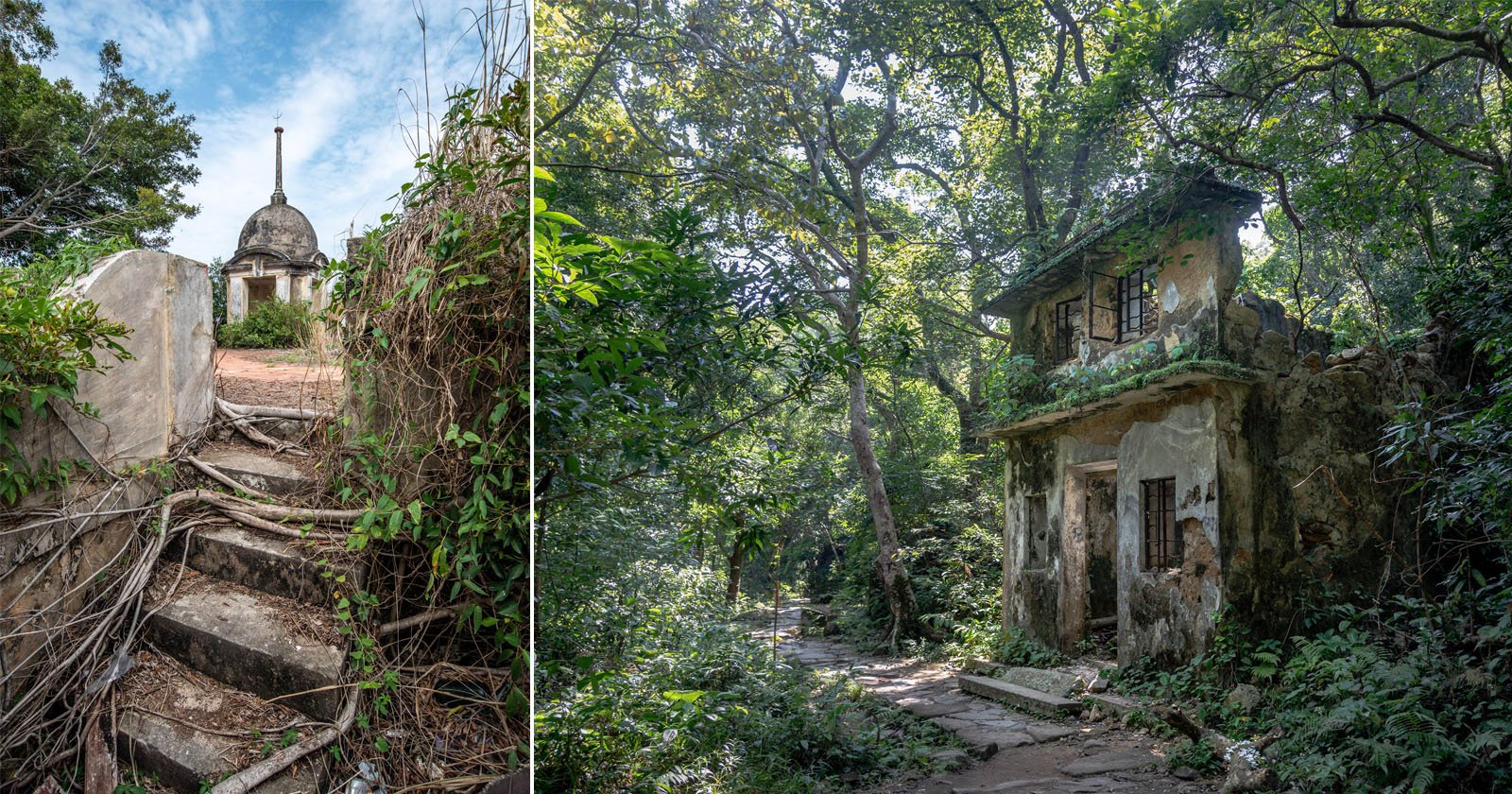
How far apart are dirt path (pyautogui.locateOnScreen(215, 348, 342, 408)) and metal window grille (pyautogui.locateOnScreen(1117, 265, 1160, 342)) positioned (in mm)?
6592

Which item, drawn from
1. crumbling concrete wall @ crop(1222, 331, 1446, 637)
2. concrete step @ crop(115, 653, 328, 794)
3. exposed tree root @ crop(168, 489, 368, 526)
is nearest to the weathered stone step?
crumbling concrete wall @ crop(1222, 331, 1446, 637)

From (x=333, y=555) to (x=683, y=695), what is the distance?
A: 4.34 ft

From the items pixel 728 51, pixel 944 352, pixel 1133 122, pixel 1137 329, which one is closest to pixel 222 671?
pixel 728 51

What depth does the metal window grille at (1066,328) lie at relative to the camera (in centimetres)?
800

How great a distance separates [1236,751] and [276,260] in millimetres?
4946

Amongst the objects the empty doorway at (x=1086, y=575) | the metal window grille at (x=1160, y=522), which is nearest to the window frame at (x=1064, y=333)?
the empty doorway at (x=1086, y=575)

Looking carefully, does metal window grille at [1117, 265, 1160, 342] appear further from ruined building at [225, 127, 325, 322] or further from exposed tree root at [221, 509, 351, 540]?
exposed tree root at [221, 509, 351, 540]

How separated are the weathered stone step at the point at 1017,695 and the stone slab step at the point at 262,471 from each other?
5.62 m

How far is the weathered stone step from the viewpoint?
6059 millimetres

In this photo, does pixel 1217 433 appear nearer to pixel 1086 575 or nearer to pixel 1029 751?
pixel 1086 575

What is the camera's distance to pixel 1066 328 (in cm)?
820

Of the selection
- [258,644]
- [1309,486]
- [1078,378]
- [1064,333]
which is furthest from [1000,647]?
[258,644]

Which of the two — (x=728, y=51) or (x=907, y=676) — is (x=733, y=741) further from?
(x=907, y=676)

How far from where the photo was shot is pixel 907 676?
323 inches
